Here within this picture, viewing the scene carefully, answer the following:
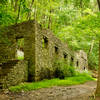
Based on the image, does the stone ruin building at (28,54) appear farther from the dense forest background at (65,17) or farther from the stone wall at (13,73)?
the dense forest background at (65,17)

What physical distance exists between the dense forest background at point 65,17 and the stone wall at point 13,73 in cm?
286

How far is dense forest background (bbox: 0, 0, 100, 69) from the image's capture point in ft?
24.8

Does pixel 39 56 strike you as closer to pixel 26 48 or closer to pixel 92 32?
pixel 26 48

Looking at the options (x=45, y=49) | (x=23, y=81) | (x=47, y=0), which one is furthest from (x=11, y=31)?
(x=47, y=0)

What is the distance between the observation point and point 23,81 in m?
9.95

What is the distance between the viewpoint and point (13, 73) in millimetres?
8852

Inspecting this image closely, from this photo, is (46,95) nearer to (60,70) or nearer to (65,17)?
(60,70)

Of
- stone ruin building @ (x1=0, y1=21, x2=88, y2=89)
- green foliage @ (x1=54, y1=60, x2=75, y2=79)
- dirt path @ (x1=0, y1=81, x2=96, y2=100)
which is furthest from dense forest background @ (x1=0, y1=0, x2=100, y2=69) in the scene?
dirt path @ (x1=0, y1=81, x2=96, y2=100)

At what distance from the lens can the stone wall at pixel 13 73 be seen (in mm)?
8227

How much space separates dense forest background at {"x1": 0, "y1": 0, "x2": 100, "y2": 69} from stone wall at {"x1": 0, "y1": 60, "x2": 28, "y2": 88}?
2.86 metres

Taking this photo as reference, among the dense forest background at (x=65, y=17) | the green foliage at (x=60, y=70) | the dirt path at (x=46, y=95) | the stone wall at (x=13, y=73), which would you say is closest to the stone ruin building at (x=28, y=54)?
the stone wall at (x=13, y=73)

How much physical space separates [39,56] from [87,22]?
5.24m

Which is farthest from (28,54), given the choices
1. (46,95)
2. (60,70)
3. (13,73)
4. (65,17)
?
(65,17)

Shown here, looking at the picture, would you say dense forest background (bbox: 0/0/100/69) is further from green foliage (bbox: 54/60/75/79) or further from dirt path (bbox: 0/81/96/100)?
dirt path (bbox: 0/81/96/100)
